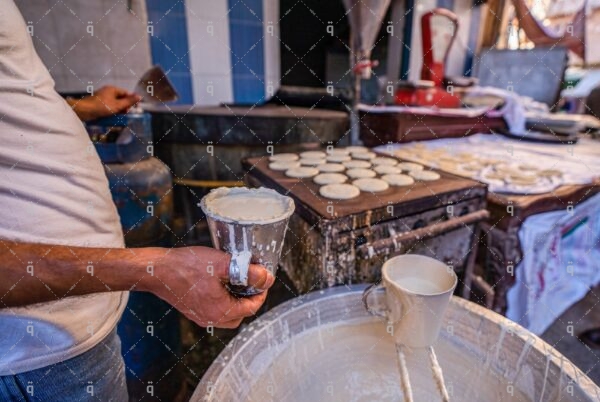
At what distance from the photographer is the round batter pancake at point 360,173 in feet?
5.94

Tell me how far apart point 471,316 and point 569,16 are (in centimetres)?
939

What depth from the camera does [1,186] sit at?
89 cm

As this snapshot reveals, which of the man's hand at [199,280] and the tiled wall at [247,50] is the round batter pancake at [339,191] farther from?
the tiled wall at [247,50]

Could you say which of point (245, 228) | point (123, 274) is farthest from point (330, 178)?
point (123, 274)

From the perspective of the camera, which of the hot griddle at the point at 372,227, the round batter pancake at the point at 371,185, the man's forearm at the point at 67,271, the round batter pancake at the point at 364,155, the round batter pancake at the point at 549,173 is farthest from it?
the round batter pancake at the point at 549,173

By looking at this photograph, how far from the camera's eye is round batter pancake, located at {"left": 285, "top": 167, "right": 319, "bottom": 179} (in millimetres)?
1790

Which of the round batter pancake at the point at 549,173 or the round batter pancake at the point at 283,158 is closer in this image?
the round batter pancake at the point at 283,158

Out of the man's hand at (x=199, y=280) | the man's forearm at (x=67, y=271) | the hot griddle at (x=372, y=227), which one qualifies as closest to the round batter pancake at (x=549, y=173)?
the hot griddle at (x=372, y=227)

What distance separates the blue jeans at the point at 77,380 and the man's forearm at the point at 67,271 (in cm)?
29

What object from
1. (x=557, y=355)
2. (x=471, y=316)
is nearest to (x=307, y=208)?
(x=471, y=316)

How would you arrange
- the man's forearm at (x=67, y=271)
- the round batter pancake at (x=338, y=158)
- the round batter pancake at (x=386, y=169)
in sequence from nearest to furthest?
1. the man's forearm at (x=67, y=271)
2. the round batter pancake at (x=386, y=169)
3. the round batter pancake at (x=338, y=158)

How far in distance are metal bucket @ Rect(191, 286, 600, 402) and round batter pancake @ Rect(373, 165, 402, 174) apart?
816mm

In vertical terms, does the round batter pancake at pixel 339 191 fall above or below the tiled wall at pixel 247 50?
below

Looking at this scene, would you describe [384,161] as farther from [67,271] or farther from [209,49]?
[209,49]
